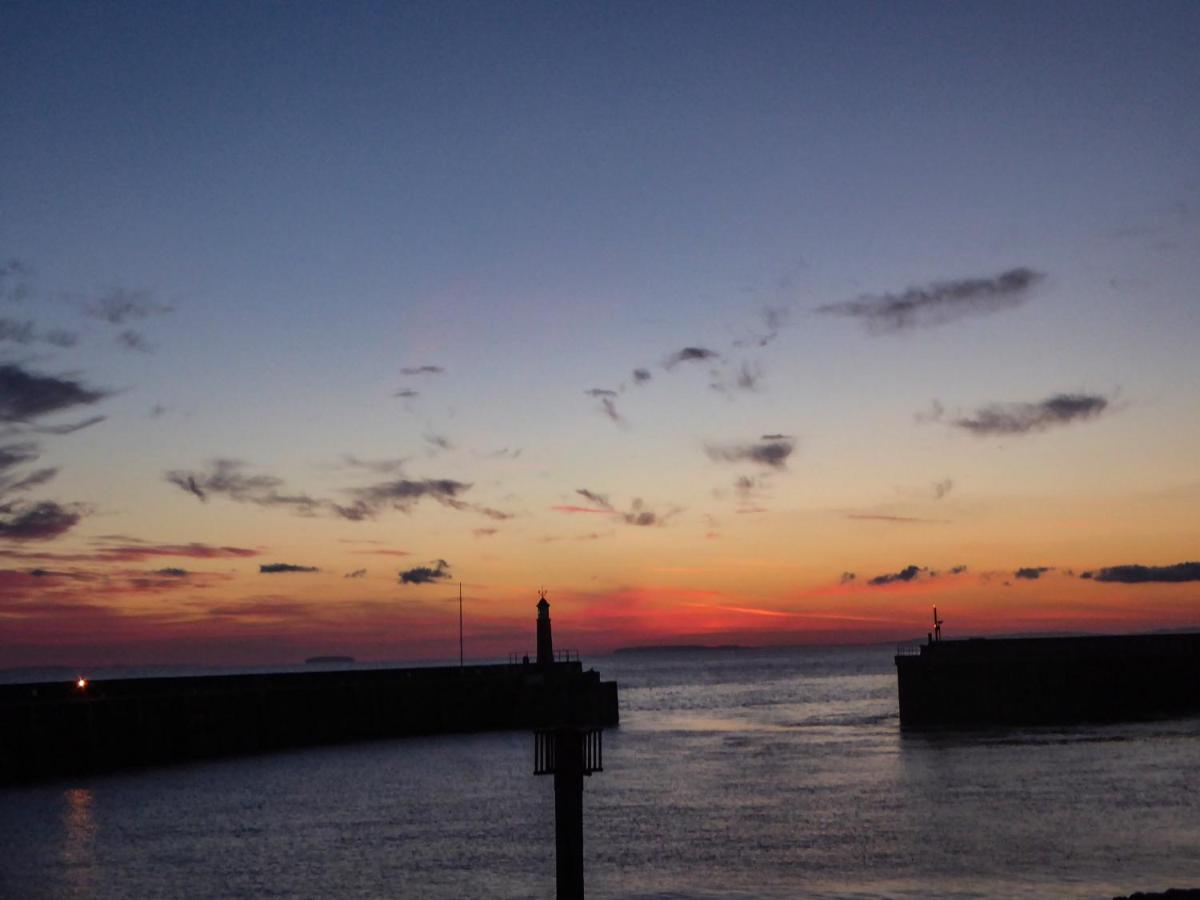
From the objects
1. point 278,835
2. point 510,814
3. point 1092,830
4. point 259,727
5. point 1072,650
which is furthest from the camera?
point 1072,650

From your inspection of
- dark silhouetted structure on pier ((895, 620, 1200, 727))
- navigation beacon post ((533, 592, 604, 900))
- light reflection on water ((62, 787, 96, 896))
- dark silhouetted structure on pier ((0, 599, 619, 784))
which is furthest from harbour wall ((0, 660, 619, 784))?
navigation beacon post ((533, 592, 604, 900))

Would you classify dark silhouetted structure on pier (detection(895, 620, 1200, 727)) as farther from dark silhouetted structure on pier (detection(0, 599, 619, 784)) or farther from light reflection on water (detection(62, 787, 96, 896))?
light reflection on water (detection(62, 787, 96, 896))

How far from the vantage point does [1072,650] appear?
240ft

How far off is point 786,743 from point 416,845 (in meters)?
36.0

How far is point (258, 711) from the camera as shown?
224 ft

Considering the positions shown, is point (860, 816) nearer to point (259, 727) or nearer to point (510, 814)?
point (510, 814)

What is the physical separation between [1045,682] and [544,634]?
2767cm

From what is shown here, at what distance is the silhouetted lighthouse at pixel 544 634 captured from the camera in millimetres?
72125

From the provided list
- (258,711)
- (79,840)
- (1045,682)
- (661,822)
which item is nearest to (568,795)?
(661,822)

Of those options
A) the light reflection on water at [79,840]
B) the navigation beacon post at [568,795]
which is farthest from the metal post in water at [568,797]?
the light reflection on water at [79,840]

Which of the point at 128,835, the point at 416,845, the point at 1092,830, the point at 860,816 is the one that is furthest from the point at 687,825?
the point at 128,835

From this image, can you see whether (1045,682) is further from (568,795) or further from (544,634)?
(568,795)

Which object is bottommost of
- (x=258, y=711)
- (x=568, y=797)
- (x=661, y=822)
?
(x=661, y=822)

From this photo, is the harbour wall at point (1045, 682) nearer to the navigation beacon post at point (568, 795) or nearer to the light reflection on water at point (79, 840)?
the light reflection on water at point (79, 840)
